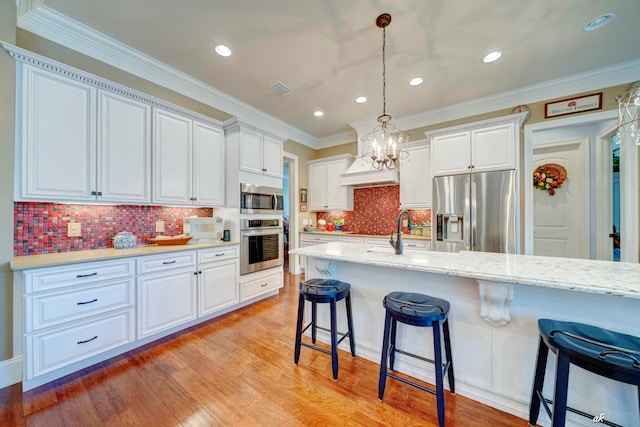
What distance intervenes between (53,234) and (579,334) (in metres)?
3.94

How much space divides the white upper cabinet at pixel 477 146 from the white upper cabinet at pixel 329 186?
176 cm

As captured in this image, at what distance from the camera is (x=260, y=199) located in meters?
3.45

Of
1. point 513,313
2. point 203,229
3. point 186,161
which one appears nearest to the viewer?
point 513,313

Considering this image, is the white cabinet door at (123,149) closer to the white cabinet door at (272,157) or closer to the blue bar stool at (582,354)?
the white cabinet door at (272,157)

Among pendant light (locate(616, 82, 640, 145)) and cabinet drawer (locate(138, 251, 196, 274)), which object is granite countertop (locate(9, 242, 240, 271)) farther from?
pendant light (locate(616, 82, 640, 145))

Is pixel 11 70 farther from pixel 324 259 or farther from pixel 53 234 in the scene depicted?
pixel 324 259

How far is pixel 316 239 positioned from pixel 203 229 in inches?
91.0

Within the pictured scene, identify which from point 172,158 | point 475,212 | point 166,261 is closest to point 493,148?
point 475,212

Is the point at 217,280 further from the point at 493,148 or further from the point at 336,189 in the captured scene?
the point at 493,148

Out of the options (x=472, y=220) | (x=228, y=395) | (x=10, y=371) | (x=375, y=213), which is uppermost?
(x=375, y=213)

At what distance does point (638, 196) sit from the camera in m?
2.73

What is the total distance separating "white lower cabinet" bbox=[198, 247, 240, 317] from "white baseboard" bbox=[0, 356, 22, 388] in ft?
4.23

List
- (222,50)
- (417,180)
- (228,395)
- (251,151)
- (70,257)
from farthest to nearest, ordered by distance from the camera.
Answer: (417,180) < (251,151) < (222,50) < (70,257) < (228,395)

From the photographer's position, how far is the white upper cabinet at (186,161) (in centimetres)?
261
